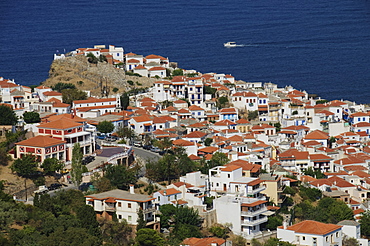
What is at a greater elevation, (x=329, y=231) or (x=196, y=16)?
(x=196, y=16)

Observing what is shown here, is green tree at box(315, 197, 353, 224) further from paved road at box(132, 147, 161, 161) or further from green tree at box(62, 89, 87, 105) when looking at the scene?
green tree at box(62, 89, 87, 105)

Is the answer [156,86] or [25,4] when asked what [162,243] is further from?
[25,4]

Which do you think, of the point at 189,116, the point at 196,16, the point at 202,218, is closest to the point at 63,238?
the point at 202,218

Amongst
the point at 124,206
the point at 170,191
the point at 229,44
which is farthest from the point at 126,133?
the point at 229,44

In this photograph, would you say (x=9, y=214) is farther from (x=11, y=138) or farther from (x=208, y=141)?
(x=208, y=141)

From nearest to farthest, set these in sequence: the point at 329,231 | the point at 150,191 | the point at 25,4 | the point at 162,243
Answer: the point at 162,243
the point at 329,231
the point at 150,191
the point at 25,4

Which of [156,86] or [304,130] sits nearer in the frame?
[304,130]
